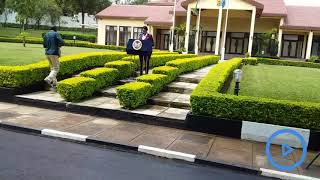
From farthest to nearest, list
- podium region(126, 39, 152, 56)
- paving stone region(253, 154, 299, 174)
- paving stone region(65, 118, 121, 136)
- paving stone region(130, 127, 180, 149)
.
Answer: podium region(126, 39, 152, 56), paving stone region(65, 118, 121, 136), paving stone region(130, 127, 180, 149), paving stone region(253, 154, 299, 174)

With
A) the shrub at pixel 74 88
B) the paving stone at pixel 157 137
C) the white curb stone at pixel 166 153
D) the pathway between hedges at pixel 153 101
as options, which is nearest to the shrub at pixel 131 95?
the pathway between hedges at pixel 153 101

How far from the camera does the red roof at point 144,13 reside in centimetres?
3847

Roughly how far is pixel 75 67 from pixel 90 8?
50.4 m

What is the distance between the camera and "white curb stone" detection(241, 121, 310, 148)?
8094 mm

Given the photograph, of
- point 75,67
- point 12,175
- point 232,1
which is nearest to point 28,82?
point 75,67

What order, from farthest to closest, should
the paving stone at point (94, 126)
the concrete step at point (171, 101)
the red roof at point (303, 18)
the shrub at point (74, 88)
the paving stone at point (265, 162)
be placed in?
the red roof at point (303, 18) → the concrete step at point (171, 101) → the shrub at point (74, 88) → the paving stone at point (94, 126) → the paving stone at point (265, 162)

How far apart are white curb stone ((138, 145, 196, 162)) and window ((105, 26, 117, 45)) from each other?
120ft

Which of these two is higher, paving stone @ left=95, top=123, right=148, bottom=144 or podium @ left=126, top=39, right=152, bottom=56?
podium @ left=126, top=39, right=152, bottom=56

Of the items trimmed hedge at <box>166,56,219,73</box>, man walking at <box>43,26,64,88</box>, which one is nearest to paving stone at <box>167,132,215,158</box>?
man walking at <box>43,26,64,88</box>

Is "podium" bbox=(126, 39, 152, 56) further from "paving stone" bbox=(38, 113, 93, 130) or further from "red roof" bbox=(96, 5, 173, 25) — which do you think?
"red roof" bbox=(96, 5, 173, 25)

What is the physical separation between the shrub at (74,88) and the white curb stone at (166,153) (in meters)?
3.65

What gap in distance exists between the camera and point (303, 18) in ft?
112

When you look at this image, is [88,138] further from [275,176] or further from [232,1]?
[232,1]
